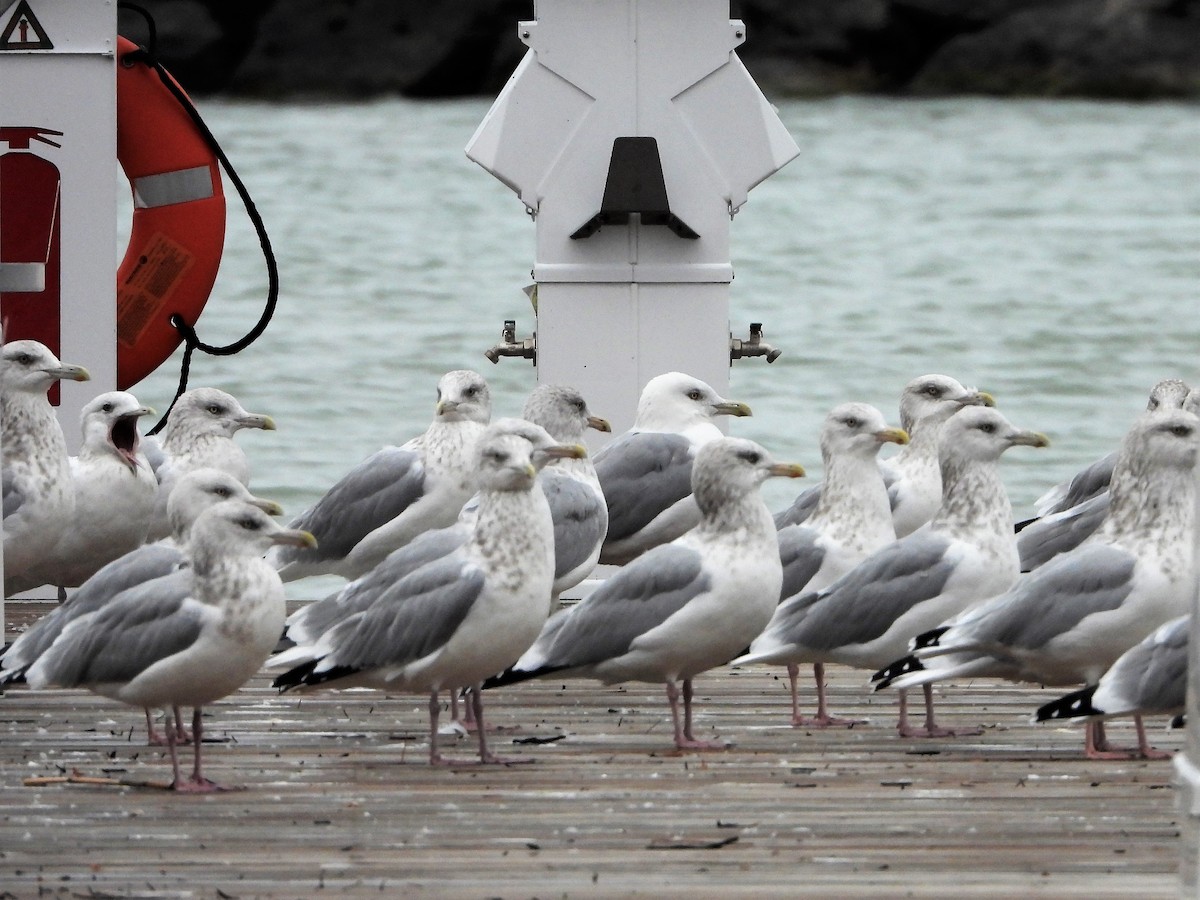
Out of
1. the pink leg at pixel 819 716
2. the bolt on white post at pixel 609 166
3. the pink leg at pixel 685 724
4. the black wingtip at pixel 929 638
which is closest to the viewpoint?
the pink leg at pixel 685 724

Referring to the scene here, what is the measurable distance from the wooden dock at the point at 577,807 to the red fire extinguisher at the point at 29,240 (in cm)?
199

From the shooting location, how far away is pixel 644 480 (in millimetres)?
6746

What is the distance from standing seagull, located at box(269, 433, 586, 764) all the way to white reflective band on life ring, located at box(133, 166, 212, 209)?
3.51 m

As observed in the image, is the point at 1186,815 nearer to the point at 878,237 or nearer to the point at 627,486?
the point at 627,486

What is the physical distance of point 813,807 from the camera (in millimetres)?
4605

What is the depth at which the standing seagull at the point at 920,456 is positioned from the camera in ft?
22.3

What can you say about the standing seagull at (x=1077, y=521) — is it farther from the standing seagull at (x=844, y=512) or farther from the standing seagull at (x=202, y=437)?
the standing seagull at (x=202, y=437)

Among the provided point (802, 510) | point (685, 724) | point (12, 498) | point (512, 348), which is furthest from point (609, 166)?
point (685, 724)

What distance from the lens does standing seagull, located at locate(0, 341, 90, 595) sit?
6414 millimetres

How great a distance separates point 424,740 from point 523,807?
0.77 m

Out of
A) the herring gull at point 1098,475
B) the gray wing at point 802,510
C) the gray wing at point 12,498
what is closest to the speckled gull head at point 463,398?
the gray wing at point 802,510

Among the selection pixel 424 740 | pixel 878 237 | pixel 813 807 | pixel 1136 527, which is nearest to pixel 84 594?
pixel 424 740

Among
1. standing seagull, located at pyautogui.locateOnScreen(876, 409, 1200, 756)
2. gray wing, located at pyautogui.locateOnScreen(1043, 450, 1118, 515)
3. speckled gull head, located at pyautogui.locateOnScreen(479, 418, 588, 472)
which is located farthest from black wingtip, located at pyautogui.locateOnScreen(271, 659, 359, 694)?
gray wing, located at pyautogui.locateOnScreen(1043, 450, 1118, 515)

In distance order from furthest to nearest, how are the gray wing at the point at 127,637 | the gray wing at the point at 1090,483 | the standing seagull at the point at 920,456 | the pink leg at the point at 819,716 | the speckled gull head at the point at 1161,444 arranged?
the gray wing at the point at 1090,483, the standing seagull at the point at 920,456, the pink leg at the point at 819,716, the speckled gull head at the point at 1161,444, the gray wing at the point at 127,637
